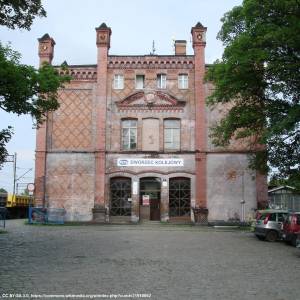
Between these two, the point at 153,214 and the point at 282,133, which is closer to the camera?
the point at 282,133

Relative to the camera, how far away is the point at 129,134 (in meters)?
37.1

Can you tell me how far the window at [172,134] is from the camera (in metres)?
36.8

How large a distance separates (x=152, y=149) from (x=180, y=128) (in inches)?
107

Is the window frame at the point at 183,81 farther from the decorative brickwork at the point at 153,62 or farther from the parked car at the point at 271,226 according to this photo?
Result: the parked car at the point at 271,226

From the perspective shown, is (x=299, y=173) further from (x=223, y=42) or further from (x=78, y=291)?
(x=78, y=291)

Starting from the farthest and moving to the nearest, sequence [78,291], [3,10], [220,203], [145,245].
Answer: [220,203] → [145,245] → [3,10] → [78,291]

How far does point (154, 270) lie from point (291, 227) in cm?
1043

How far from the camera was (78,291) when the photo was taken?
9.17 m

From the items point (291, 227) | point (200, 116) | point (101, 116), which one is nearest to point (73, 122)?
point (101, 116)

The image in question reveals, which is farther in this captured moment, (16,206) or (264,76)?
(16,206)

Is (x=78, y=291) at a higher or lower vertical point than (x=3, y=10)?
lower

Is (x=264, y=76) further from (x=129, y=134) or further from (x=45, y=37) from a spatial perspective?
(x=45, y=37)

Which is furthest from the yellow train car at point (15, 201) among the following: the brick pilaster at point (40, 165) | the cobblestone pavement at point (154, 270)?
the cobblestone pavement at point (154, 270)

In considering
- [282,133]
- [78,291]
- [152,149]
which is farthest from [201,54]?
[78,291]
